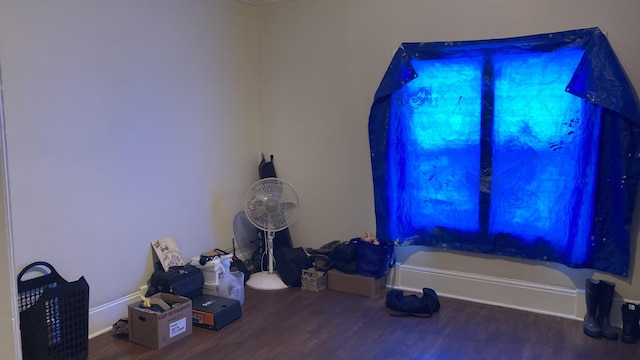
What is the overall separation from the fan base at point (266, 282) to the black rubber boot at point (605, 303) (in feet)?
7.24

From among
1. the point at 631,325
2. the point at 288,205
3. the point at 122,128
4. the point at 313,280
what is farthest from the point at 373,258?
the point at 122,128

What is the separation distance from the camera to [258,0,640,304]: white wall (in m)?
3.34

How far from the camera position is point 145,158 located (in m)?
3.51

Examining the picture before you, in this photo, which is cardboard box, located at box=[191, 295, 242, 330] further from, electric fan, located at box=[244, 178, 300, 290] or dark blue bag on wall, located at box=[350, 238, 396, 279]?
dark blue bag on wall, located at box=[350, 238, 396, 279]

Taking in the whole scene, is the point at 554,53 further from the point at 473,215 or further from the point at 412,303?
the point at 412,303

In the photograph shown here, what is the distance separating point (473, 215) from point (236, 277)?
1.76 meters

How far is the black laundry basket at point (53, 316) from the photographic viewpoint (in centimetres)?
268

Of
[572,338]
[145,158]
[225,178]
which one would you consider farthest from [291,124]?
[572,338]

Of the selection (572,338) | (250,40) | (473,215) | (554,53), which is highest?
(250,40)

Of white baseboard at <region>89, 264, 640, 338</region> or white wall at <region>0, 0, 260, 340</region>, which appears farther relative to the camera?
white baseboard at <region>89, 264, 640, 338</region>

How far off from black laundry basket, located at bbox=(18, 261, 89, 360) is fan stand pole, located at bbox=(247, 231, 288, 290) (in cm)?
143

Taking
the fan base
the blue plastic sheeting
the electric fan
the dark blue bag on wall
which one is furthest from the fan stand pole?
the blue plastic sheeting

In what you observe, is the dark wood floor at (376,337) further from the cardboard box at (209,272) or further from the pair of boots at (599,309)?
the cardboard box at (209,272)

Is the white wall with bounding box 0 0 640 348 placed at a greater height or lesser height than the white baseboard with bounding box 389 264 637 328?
greater
